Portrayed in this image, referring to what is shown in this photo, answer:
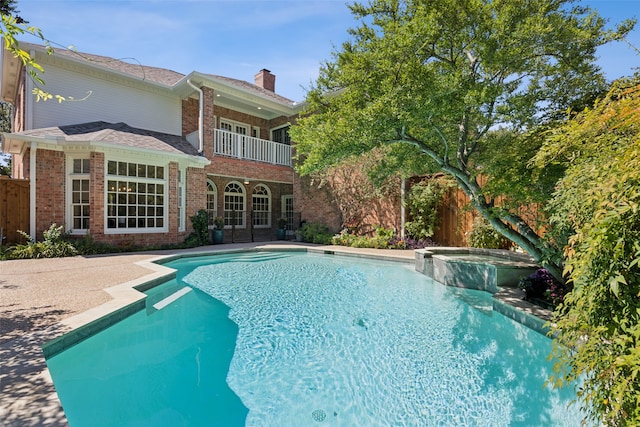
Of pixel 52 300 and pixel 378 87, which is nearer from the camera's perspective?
pixel 52 300

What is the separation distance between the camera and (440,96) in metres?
5.17

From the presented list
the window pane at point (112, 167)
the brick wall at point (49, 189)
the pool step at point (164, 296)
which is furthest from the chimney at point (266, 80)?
the pool step at point (164, 296)

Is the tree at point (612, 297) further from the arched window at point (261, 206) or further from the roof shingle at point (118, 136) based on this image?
the arched window at point (261, 206)

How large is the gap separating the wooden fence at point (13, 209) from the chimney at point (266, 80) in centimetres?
1274

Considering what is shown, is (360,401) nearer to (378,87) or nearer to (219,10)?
(378,87)

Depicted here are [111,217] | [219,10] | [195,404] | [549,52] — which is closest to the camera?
[195,404]

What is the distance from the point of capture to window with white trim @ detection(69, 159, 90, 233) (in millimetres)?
10308

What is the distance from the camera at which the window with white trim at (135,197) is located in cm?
1052

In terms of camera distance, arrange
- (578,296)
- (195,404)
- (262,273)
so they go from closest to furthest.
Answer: (578,296) < (195,404) < (262,273)

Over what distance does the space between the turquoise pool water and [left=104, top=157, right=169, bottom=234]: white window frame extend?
6.07m

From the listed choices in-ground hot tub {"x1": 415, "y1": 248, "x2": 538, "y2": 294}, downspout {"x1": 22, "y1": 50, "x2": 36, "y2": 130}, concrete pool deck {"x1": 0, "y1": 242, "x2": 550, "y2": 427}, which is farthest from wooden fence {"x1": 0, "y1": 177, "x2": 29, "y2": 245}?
in-ground hot tub {"x1": 415, "y1": 248, "x2": 538, "y2": 294}

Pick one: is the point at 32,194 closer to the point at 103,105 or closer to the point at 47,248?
the point at 47,248

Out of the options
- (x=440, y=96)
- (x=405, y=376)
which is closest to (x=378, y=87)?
(x=440, y=96)

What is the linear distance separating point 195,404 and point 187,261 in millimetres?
7598
